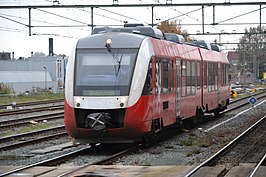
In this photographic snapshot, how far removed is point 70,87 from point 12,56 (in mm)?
104382

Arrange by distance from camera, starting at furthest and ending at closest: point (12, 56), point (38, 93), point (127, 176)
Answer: point (12, 56) → point (38, 93) → point (127, 176)

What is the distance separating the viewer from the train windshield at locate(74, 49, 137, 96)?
14430mm

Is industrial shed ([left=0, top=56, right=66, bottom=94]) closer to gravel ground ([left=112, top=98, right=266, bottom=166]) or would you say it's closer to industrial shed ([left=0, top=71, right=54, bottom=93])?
industrial shed ([left=0, top=71, right=54, bottom=93])

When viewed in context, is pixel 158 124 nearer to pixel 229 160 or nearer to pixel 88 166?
pixel 229 160

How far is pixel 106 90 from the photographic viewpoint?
1440 centimetres

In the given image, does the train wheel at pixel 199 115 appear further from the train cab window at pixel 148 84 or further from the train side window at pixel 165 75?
the train cab window at pixel 148 84

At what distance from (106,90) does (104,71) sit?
1.79ft

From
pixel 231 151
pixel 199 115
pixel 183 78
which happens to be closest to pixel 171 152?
pixel 231 151

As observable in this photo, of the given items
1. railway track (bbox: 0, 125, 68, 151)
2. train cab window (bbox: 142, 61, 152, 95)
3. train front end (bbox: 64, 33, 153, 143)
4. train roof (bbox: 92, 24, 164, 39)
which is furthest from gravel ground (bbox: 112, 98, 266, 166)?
railway track (bbox: 0, 125, 68, 151)

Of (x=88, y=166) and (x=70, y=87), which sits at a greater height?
(x=70, y=87)

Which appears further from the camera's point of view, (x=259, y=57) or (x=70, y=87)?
(x=259, y=57)

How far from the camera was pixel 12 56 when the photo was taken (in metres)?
116

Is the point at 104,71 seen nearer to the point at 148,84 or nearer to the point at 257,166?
the point at 148,84

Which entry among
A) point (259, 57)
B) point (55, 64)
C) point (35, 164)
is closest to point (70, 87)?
point (35, 164)
